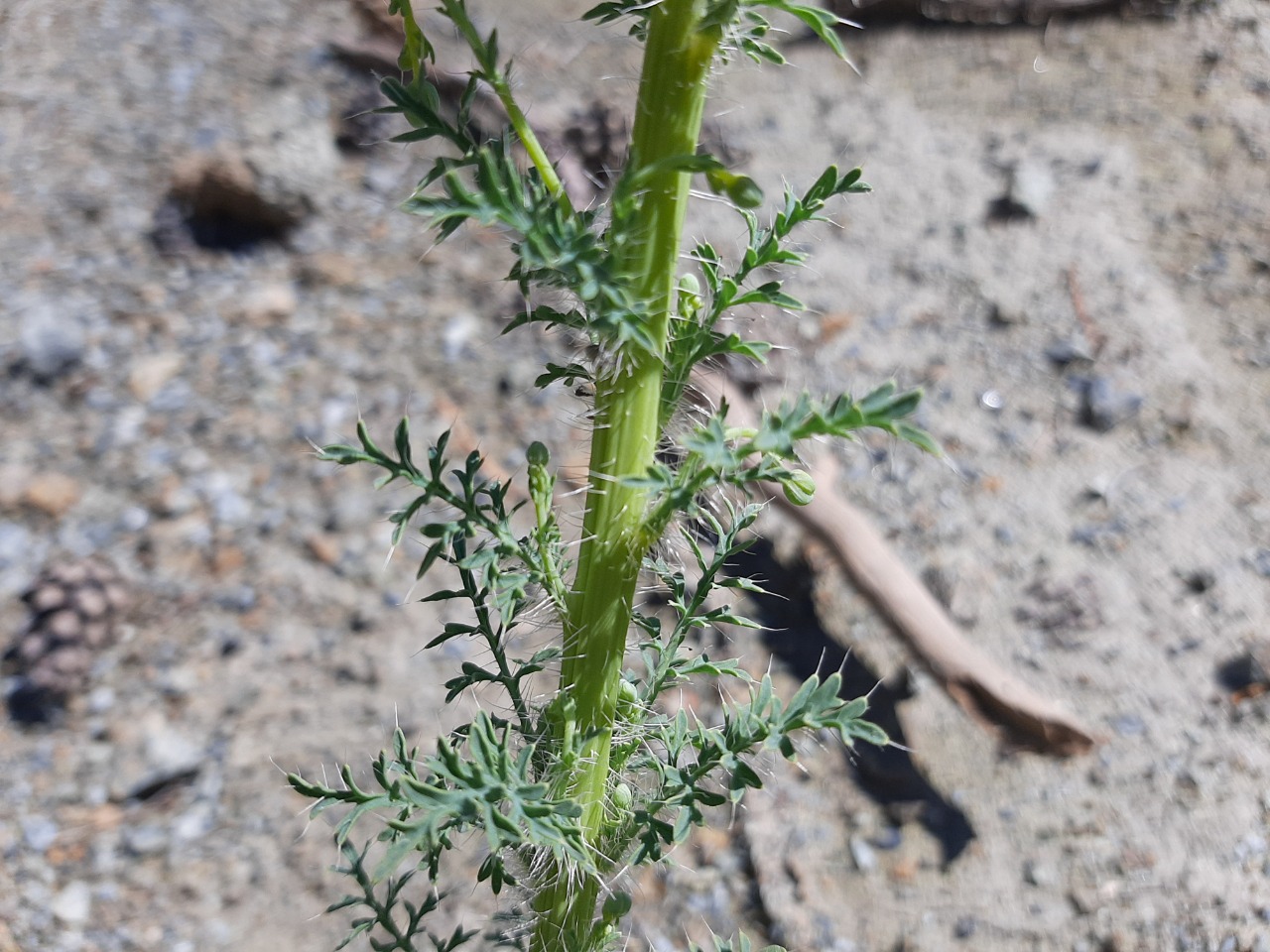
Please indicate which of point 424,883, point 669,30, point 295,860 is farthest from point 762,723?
point 295,860

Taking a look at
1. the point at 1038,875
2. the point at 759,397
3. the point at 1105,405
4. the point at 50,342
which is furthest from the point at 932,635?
the point at 50,342

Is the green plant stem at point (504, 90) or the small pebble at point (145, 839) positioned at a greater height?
the green plant stem at point (504, 90)

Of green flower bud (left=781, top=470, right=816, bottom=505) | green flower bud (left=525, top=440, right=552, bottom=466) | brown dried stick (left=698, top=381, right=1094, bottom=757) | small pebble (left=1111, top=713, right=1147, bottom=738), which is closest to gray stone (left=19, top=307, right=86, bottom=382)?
brown dried stick (left=698, top=381, right=1094, bottom=757)

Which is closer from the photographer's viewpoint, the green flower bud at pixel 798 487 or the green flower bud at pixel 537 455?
the green flower bud at pixel 798 487

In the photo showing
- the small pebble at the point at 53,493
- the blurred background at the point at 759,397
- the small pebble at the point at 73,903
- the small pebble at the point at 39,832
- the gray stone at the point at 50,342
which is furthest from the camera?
the gray stone at the point at 50,342

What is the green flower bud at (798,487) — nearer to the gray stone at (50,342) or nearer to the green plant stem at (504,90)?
the green plant stem at (504,90)

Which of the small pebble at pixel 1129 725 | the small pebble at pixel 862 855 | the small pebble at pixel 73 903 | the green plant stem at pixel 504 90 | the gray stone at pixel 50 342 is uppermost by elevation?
the green plant stem at pixel 504 90

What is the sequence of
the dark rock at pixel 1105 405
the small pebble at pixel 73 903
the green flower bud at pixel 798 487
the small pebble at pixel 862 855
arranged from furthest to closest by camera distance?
the dark rock at pixel 1105 405 < the small pebble at pixel 862 855 < the small pebble at pixel 73 903 < the green flower bud at pixel 798 487

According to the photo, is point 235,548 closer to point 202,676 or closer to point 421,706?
point 202,676

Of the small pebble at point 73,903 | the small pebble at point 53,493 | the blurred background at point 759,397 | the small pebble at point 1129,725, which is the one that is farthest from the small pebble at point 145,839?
the small pebble at point 1129,725

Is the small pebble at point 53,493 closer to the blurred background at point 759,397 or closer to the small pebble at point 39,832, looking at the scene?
the blurred background at point 759,397
